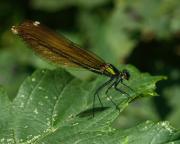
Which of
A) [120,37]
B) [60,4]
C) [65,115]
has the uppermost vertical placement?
[60,4]

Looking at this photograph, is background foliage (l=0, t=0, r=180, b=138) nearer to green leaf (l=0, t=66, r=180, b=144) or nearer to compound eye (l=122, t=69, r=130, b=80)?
compound eye (l=122, t=69, r=130, b=80)

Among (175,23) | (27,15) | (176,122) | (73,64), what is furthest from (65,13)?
(73,64)

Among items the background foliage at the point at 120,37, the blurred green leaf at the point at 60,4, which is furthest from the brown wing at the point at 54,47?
the blurred green leaf at the point at 60,4

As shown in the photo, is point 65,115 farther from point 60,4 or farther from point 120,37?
point 60,4

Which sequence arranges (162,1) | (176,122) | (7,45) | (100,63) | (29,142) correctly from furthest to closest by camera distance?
(7,45) → (162,1) → (176,122) → (100,63) → (29,142)

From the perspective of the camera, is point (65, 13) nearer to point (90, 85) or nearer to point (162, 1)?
point (162, 1)

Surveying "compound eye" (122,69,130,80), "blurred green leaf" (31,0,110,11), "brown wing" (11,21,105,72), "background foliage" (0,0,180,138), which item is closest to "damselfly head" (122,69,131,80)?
"compound eye" (122,69,130,80)

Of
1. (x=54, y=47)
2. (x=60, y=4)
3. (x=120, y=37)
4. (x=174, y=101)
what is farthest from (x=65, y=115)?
(x=60, y=4)
